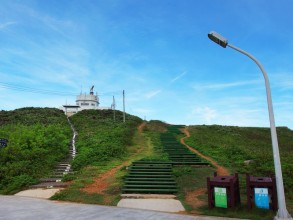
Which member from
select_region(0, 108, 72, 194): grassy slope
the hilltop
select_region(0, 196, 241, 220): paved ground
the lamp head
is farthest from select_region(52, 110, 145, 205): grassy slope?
the lamp head

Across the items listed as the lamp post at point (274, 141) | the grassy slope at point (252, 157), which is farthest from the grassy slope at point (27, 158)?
the lamp post at point (274, 141)

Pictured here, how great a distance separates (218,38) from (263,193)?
233 inches

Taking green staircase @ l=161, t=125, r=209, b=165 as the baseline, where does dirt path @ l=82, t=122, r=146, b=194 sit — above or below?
below

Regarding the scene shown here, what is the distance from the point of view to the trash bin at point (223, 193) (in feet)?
35.7

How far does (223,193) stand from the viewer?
11.0m

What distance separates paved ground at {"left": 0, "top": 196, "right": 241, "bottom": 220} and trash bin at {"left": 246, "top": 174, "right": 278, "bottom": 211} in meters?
2.01

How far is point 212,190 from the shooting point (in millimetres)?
11320

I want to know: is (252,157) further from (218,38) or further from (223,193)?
(218,38)

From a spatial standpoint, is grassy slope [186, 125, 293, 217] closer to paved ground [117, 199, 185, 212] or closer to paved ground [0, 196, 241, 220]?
paved ground [117, 199, 185, 212]

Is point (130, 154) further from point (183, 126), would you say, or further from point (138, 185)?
point (183, 126)

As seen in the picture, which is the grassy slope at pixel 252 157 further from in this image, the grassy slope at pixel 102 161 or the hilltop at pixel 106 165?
the grassy slope at pixel 102 161

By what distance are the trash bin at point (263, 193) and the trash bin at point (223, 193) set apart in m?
0.59

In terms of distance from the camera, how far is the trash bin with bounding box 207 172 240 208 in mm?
10875

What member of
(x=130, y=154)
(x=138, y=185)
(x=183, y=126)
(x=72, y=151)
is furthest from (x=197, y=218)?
(x=183, y=126)
